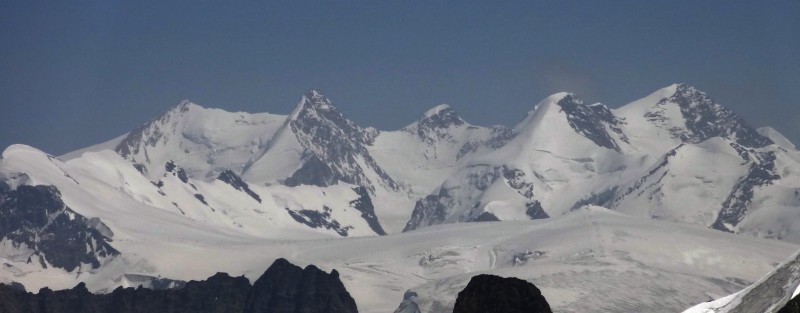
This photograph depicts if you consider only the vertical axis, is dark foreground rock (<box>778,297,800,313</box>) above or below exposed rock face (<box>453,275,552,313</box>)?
below

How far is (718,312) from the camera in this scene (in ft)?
312

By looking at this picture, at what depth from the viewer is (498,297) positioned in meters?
139

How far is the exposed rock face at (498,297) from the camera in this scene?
135m

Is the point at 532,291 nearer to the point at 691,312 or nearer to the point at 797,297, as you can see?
the point at 691,312

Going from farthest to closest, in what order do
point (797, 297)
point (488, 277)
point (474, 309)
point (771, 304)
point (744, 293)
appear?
point (488, 277) < point (474, 309) < point (744, 293) < point (771, 304) < point (797, 297)

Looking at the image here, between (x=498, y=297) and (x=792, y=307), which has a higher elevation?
(x=498, y=297)

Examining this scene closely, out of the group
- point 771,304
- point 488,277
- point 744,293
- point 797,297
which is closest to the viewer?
point 797,297

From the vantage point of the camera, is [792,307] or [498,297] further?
[498,297]

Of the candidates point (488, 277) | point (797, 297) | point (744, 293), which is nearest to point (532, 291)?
point (488, 277)

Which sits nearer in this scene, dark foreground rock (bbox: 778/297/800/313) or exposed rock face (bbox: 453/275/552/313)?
dark foreground rock (bbox: 778/297/800/313)

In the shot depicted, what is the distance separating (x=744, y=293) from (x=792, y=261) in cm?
394

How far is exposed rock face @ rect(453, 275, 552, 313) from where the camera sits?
135m

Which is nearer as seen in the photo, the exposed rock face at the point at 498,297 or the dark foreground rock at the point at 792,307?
the dark foreground rock at the point at 792,307

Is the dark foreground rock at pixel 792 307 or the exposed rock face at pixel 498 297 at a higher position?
the exposed rock face at pixel 498 297
